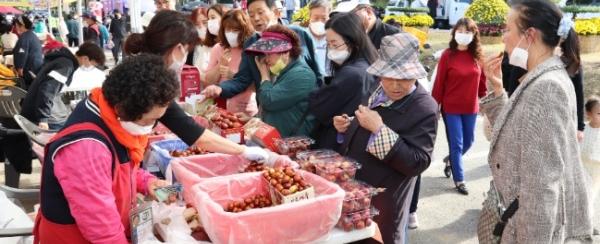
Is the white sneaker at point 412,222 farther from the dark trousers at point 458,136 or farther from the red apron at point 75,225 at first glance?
the red apron at point 75,225

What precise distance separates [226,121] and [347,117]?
801mm

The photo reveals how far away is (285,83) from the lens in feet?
10.4

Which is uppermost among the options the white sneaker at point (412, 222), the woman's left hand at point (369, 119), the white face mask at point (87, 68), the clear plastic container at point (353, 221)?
the woman's left hand at point (369, 119)

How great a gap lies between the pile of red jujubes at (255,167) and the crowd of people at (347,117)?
4 cm

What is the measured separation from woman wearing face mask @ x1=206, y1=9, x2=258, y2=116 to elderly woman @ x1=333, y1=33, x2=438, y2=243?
1.74 meters

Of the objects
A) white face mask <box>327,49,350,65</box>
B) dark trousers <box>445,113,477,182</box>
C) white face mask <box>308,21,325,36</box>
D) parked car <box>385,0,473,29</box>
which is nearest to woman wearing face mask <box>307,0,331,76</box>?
white face mask <box>308,21,325,36</box>

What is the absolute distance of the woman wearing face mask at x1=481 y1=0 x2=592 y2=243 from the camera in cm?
182

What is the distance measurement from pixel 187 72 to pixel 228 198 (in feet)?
5.86

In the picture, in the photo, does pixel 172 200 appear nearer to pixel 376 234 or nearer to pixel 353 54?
pixel 376 234

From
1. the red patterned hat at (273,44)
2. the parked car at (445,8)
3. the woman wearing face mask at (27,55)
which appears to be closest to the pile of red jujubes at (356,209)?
the red patterned hat at (273,44)

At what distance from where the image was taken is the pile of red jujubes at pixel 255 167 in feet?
7.99

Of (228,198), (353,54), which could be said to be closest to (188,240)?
(228,198)

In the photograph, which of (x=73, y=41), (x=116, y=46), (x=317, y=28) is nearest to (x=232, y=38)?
(x=317, y=28)

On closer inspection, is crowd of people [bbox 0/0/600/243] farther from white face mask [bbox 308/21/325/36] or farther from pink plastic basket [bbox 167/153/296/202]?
white face mask [bbox 308/21/325/36]
